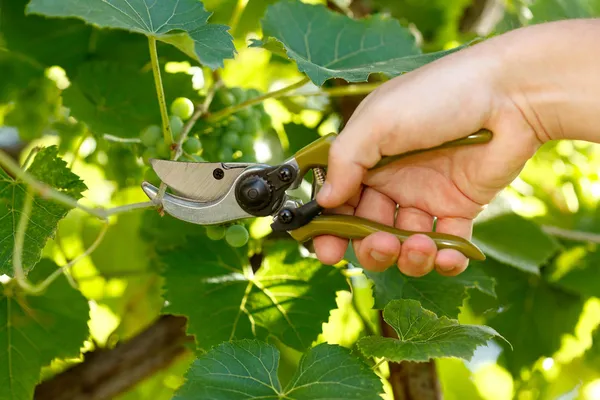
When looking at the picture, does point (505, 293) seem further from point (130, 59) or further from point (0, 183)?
point (0, 183)

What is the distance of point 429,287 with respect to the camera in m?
1.26

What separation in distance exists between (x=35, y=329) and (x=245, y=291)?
1.16ft

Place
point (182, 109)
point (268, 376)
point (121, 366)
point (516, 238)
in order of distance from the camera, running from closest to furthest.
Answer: point (268, 376) → point (182, 109) → point (121, 366) → point (516, 238)

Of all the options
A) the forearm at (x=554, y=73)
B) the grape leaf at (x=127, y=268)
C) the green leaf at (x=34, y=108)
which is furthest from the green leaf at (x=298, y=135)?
the forearm at (x=554, y=73)

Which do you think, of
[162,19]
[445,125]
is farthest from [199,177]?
[445,125]

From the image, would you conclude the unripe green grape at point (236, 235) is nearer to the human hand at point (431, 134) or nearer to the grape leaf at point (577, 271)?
the human hand at point (431, 134)

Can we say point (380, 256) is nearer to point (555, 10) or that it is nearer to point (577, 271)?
point (577, 271)

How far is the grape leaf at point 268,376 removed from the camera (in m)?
0.94

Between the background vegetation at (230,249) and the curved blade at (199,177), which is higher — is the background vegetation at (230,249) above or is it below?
below

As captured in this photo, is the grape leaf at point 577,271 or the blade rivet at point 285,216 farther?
the grape leaf at point 577,271

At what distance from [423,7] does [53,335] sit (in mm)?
1226

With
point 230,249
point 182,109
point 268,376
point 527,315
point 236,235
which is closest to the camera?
point 268,376

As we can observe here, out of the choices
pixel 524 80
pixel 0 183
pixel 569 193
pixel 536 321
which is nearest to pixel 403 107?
pixel 524 80

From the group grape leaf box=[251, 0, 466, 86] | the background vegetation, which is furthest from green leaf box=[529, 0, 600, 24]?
grape leaf box=[251, 0, 466, 86]
